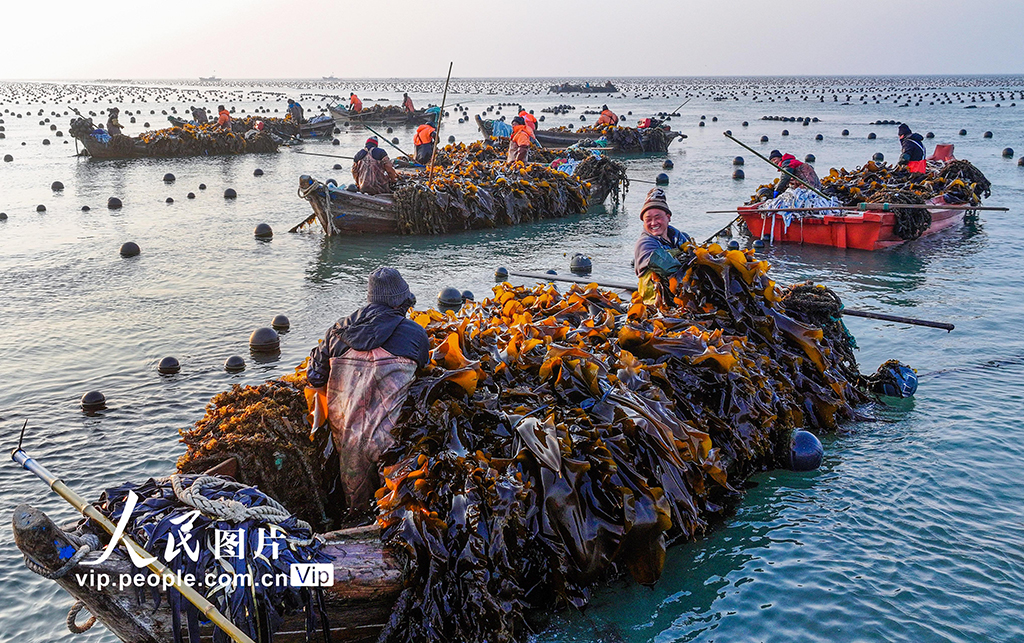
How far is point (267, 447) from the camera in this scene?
552 centimetres

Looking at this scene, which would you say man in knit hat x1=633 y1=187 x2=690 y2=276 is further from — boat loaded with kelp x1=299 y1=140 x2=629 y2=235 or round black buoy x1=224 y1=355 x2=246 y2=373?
boat loaded with kelp x1=299 y1=140 x2=629 y2=235

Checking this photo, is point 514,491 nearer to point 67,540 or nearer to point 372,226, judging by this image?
point 67,540

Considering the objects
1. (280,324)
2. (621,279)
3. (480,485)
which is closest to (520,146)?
(621,279)

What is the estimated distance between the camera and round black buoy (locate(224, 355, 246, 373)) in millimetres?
10016

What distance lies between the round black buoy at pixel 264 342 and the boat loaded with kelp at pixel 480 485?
161 inches

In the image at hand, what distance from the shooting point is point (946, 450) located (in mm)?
7562

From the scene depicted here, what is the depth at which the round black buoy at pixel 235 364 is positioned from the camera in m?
10.0

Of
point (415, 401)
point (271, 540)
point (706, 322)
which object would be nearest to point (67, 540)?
point (271, 540)

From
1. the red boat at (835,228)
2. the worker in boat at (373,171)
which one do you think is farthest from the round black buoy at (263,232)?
the red boat at (835,228)

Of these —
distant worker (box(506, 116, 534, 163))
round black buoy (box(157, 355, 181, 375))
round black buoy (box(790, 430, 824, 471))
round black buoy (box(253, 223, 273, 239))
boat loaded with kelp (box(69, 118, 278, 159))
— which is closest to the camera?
round black buoy (box(790, 430, 824, 471))

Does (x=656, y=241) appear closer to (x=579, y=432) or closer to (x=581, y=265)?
(x=579, y=432)

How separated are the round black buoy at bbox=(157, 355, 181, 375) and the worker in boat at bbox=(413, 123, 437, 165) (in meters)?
14.8

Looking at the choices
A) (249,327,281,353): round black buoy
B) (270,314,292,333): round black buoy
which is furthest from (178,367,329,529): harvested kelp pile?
(270,314,292,333): round black buoy

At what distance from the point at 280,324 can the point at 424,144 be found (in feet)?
44.4
